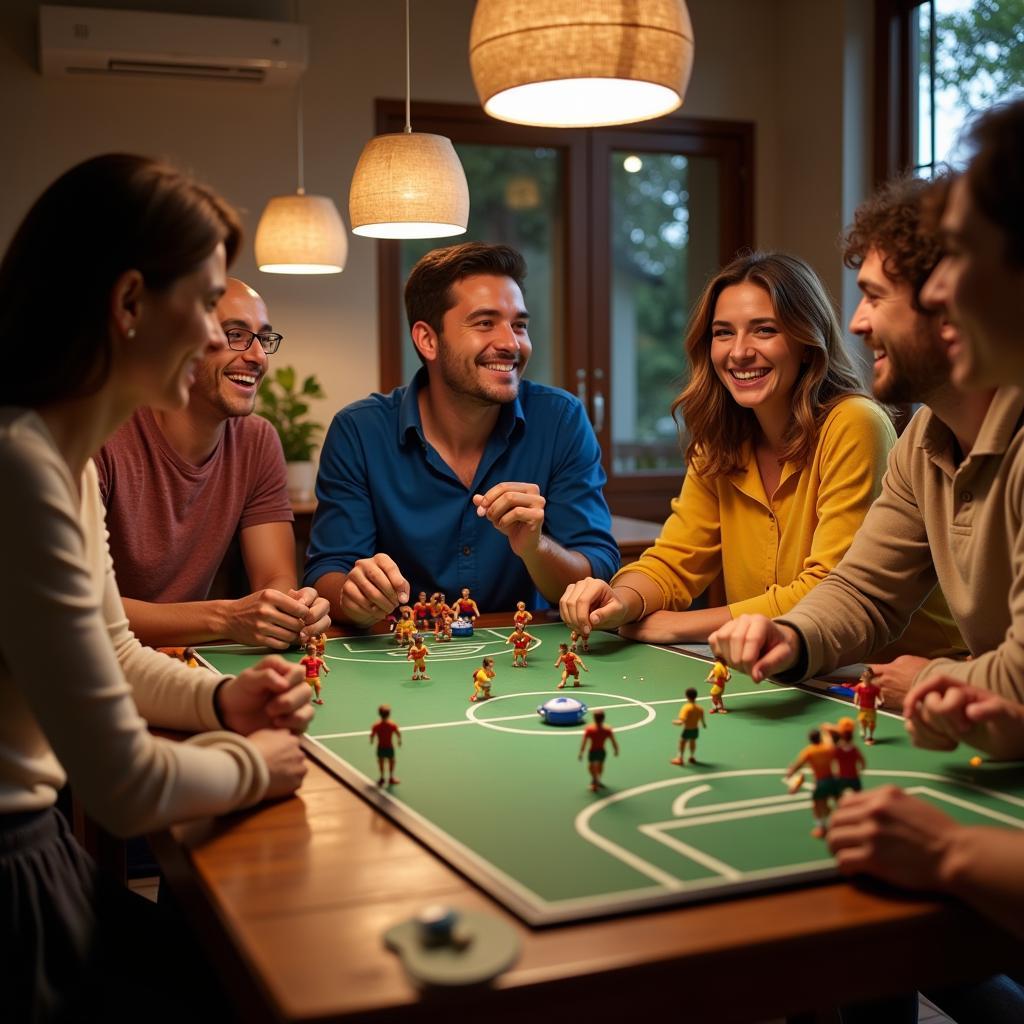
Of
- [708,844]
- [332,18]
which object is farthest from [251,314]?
[332,18]

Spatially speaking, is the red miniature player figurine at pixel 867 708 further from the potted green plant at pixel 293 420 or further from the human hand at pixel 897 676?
the potted green plant at pixel 293 420

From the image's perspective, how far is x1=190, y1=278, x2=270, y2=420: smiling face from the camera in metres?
2.75

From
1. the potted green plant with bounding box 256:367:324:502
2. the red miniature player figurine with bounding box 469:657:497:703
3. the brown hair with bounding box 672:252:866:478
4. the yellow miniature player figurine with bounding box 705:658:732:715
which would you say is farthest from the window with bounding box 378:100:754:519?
the yellow miniature player figurine with bounding box 705:658:732:715

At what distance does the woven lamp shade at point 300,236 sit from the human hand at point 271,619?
207 cm

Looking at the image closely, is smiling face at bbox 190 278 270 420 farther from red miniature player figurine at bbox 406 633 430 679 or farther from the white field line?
the white field line

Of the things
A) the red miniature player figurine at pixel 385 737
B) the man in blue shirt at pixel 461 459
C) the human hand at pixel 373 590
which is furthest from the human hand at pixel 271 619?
the red miniature player figurine at pixel 385 737

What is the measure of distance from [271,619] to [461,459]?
0.91 metres

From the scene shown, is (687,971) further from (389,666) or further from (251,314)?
(251,314)

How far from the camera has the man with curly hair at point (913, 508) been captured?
1.77 m

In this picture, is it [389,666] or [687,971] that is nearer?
[687,971]

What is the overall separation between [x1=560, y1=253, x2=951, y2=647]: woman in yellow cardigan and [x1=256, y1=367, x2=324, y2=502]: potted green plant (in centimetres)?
250

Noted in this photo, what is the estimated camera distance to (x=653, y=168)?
6.17 m

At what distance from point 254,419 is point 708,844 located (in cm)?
207

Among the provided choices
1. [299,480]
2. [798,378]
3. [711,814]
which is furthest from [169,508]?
[299,480]
